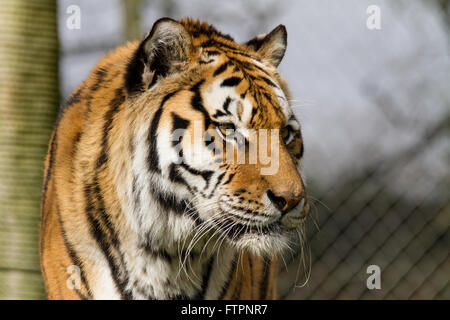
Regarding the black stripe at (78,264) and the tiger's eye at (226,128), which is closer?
the tiger's eye at (226,128)

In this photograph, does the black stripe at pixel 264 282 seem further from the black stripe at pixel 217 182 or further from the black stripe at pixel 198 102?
the black stripe at pixel 198 102

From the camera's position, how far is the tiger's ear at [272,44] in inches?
73.2

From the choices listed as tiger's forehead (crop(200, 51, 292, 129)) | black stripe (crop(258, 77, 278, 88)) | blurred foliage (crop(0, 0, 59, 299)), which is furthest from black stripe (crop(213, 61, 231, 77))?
blurred foliage (crop(0, 0, 59, 299))

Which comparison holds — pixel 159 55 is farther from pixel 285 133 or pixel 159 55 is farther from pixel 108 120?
pixel 285 133

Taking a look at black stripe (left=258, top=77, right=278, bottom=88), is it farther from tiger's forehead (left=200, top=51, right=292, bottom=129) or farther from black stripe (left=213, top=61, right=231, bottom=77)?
black stripe (left=213, top=61, right=231, bottom=77)

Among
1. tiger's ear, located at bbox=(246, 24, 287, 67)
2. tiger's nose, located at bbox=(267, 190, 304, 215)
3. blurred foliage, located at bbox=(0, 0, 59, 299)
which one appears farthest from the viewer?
blurred foliage, located at bbox=(0, 0, 59, 299)

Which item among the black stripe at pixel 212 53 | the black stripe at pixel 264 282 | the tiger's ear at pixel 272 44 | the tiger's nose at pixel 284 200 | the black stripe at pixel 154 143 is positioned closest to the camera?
the tiger's nose at pixel 284 200

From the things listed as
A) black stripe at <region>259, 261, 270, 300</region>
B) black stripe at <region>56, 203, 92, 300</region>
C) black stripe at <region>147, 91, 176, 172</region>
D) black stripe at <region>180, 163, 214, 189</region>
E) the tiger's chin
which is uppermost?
black stripe at <region>147, 91, 176, 172</region>

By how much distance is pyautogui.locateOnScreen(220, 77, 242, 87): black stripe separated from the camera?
160 cm

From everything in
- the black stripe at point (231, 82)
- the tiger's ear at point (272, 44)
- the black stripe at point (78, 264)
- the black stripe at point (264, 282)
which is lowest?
the black stripe at point (264, 282)

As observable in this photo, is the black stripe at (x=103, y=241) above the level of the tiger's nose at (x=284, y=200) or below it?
below

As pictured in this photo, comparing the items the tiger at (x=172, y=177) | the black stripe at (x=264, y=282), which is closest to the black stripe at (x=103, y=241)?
the tiger at (x=172, y=177)
